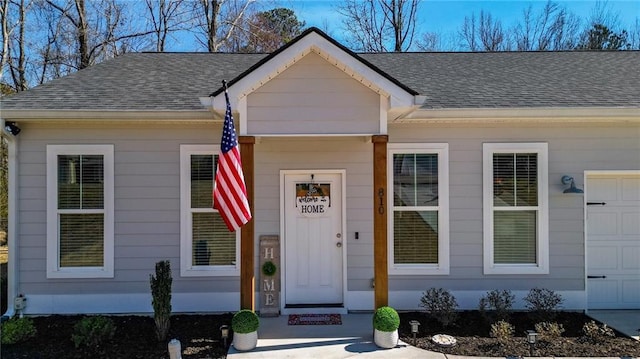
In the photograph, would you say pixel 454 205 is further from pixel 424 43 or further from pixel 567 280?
pixel 424 43

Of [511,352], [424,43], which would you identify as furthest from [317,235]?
[424,43]

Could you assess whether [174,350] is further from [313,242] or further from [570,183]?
[570,183]

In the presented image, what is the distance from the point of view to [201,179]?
6.27m

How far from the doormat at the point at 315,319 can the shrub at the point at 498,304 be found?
6.73 ft

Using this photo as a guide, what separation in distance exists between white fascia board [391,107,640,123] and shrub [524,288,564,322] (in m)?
2.52

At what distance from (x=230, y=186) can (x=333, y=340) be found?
2.31m

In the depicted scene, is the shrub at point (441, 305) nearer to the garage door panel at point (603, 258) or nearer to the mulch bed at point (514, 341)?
the mulch bed at point (514, 341)

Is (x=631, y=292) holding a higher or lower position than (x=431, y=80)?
lower

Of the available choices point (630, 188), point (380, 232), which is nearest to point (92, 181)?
point (380, 232)

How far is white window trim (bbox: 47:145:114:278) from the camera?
6.09 meters

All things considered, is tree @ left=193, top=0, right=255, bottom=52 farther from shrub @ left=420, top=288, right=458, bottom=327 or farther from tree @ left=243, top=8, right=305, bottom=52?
shrub @ left=420, top=288, right=458, bottom=327

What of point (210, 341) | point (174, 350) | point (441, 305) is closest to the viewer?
point (174, 350)

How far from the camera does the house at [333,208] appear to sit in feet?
20.0

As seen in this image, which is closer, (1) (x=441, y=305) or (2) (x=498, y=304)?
(1) (x=441, y=305)
